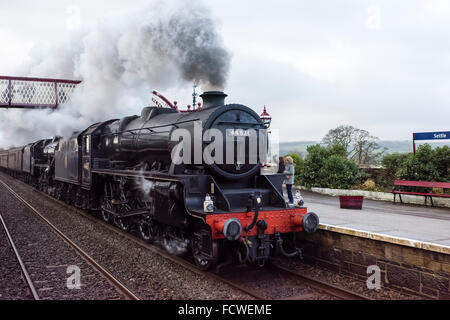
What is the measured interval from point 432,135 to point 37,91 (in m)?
22.2

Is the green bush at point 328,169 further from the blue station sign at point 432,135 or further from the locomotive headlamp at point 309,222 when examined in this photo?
the locomotive headlamp at point 309,222

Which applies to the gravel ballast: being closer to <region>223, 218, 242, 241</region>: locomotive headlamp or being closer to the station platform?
<region>223, 218, 242, 241</region>: locomotive headlamp

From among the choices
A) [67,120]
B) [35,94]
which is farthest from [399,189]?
[35,94]

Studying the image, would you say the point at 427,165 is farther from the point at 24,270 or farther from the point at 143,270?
the point at 24,270

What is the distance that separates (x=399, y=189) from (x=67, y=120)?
11.8 m

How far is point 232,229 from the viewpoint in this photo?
5418 mm

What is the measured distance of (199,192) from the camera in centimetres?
619

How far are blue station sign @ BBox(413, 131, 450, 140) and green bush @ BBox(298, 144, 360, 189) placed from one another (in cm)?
307

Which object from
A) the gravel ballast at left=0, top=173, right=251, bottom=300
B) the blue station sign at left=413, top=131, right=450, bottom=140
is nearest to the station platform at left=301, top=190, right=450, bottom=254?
the gravel ballast at left=0, top=173, right=251, bottom=300

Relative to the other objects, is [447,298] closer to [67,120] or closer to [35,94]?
[67,120]

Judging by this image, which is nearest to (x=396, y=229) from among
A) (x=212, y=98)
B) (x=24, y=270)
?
(x=212, y=98)

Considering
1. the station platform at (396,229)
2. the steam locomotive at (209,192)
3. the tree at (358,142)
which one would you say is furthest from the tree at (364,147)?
the steam locomotive at (209,192)

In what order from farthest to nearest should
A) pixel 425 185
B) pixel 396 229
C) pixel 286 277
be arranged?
pixel 425 185 < pixel 396 229 < pixel 286 277
